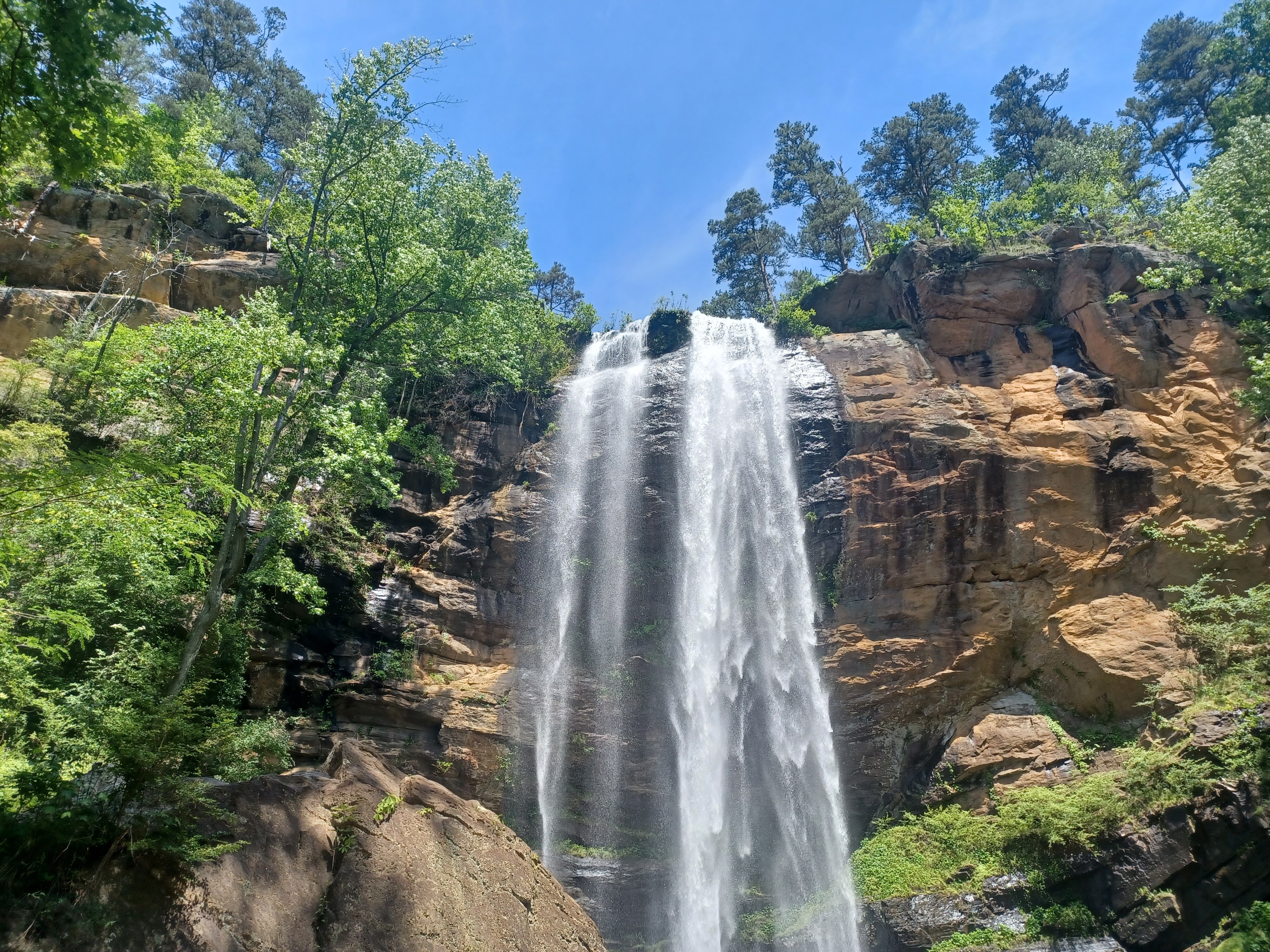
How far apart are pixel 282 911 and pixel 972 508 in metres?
17.2

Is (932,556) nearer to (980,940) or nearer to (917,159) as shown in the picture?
(980,940)

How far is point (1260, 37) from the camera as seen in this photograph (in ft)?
99.1

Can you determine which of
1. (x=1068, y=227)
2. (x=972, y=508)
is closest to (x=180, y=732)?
(x=972, y=508)

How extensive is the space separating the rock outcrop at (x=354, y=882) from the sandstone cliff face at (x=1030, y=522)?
10.3m

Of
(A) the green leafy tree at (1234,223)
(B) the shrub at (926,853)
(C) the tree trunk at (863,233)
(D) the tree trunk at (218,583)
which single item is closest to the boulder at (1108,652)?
(B) the shrub at (926,853)

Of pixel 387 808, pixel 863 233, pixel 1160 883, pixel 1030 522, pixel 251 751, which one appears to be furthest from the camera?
pixel 863 233

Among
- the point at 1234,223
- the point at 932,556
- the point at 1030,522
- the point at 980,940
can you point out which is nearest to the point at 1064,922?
the point at 980,940

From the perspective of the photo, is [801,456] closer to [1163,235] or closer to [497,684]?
[497,684]

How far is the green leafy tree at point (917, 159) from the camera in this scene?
34656 mm

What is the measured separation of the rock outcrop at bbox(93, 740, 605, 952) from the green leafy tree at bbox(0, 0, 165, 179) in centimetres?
668

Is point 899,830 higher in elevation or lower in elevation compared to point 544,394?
lower

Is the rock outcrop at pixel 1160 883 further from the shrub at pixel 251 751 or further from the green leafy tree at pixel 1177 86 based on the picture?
the green leafy tree at pixel 1177 86

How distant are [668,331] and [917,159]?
16649mm

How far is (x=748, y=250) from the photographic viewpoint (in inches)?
1521
